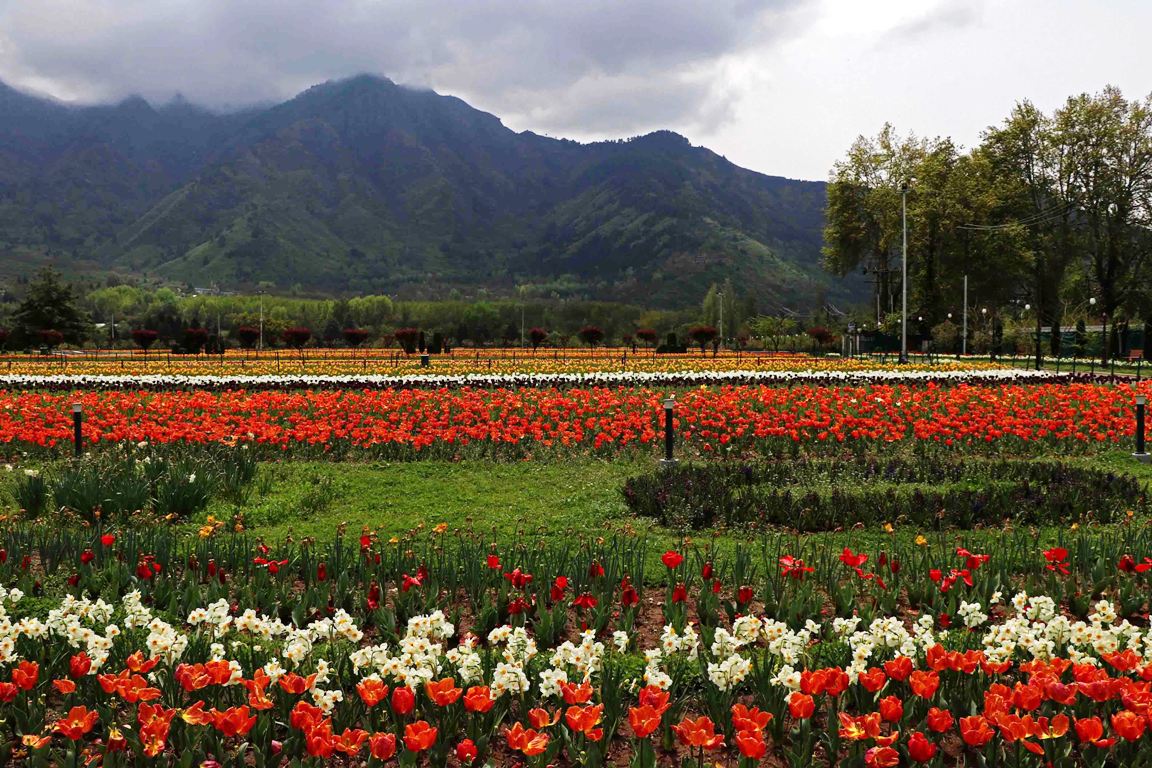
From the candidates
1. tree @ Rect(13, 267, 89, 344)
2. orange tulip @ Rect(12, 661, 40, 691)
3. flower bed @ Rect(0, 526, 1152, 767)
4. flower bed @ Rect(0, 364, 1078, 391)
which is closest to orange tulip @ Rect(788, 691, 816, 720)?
flower bed @ Rect(0, 526, 1152, 767)

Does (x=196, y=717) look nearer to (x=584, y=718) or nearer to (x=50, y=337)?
(x=584, y=718)

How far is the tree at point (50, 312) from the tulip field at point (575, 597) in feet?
A: 162

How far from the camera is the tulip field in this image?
11.4 ft

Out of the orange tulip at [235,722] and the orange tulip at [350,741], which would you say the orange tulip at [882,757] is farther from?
the orange tulip at [235,722]

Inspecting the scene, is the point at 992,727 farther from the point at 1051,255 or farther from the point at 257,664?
the point at 1051,255

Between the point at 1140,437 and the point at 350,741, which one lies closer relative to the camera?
the point at 350,741

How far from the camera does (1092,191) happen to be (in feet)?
160

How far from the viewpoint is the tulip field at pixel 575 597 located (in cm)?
346

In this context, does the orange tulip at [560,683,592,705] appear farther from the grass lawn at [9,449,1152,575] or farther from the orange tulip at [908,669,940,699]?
the grass lawn at [9,449,1152,575]

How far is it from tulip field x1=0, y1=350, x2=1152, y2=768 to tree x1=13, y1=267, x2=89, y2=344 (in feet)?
162

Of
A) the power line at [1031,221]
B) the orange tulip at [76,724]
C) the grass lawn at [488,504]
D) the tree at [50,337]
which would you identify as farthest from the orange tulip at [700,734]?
the power line at [1031,221]

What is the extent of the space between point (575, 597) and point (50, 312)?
198ft

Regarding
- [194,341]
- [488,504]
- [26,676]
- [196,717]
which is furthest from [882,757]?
[194,341]

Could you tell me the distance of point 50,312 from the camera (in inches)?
2200
